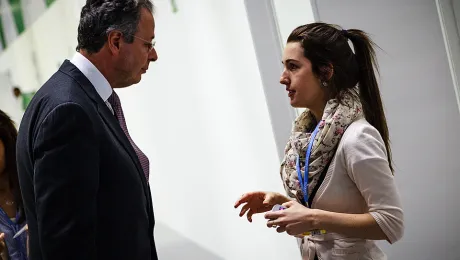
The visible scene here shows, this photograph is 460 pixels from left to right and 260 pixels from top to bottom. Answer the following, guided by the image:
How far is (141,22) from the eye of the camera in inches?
62.0

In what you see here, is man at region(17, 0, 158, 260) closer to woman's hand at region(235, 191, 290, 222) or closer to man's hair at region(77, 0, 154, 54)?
man's hair at region(77, 0, 154, 54)

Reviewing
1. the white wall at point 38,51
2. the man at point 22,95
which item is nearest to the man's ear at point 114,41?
the white wall at point 38,51

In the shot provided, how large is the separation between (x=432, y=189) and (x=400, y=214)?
134cm

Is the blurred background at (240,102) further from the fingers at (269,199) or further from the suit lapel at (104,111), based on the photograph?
the suit lapel at (104,111)

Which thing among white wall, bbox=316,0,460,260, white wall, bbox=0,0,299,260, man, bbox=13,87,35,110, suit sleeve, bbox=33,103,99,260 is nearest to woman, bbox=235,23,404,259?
suit sleeve, bbox=33,103,99,260

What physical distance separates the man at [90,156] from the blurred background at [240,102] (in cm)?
154

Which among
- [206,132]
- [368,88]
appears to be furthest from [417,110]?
[206,132]

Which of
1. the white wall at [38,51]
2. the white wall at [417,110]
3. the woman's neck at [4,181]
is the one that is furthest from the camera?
the white wall at [38,51]

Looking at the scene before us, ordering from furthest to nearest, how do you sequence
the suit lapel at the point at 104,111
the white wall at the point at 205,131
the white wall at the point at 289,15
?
the white wall at the point at 205,131 → the white wall at the point at 289,15 → the suit lapel at the point at 104,111

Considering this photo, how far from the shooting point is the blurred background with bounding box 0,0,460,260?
2.85m

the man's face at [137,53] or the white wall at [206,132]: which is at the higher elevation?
the man's face at [137,53]

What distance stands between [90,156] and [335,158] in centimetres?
72

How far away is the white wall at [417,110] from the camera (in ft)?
9.32

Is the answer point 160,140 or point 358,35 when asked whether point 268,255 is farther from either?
point 358,35
